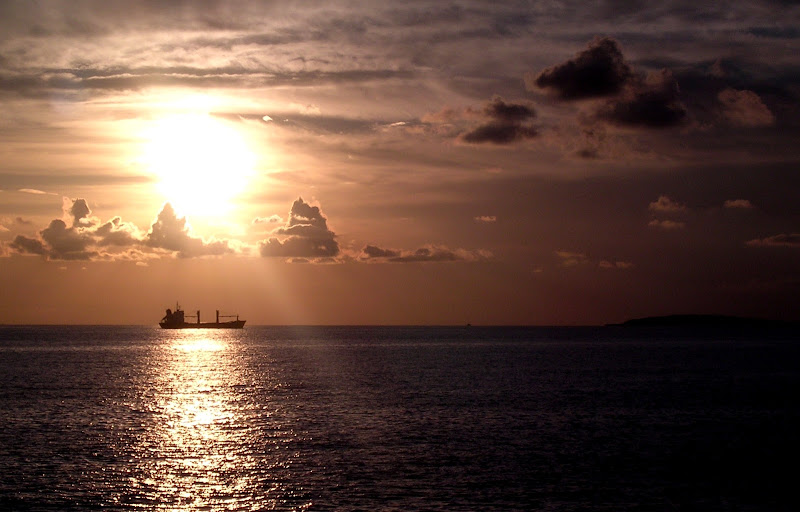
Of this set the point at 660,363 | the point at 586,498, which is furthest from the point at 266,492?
the point at 660,363

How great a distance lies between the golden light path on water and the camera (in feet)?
157

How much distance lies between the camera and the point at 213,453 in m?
61.4

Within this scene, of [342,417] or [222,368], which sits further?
[222,368]

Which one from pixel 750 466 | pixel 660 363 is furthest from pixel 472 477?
pixel 660 363

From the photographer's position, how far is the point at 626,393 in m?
108

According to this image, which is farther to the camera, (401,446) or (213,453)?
(401,446)

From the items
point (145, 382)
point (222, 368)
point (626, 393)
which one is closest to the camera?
point (626, 393)

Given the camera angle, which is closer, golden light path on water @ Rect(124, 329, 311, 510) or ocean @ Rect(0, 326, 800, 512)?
golden light path on water @ Rect(124, 329, 311, 510)

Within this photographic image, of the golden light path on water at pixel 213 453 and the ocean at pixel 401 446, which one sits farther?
the ocean at pixel 401 446

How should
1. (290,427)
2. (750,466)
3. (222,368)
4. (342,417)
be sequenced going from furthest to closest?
(222,368) → (342,417) → (290,427) → (750,466)

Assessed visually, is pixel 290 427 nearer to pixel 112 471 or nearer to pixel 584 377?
pixel 112 471

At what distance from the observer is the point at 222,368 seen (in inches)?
6836

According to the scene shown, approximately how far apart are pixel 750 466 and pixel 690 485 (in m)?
Result: 8.71

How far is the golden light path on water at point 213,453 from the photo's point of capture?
157 ft
